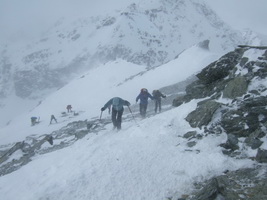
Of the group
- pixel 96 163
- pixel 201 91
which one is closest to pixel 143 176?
pixel 96 163

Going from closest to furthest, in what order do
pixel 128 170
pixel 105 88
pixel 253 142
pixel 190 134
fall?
pixel 253 142, pixel 128 170, pixel 190 134, pixel 105 88

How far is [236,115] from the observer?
10.6 meters

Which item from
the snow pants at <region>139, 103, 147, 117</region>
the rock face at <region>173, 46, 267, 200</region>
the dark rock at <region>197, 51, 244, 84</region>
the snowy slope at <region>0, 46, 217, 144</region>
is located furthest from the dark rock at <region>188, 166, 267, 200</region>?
the snowy slope at <region>0, 46, 217, 144</region>

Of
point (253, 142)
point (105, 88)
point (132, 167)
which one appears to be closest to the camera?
point (253, 142)

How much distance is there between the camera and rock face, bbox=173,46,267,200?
7.61m

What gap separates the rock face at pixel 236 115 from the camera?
7.61 metres

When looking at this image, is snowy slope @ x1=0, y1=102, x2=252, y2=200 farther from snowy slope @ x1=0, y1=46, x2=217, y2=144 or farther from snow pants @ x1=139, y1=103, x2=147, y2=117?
snowy slope @ x1=0, y1=46, x2=217, y2=144

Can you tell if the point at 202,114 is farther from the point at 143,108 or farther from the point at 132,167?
the point at 143,108

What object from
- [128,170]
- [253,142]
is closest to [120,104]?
[128,170]

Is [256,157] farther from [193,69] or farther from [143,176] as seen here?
[193,69]

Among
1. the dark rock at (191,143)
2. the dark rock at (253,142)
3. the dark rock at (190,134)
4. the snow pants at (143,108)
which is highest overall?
the snow pants at (143,108)

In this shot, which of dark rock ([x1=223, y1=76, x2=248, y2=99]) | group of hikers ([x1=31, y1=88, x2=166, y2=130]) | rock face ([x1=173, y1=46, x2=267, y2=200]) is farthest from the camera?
group of hikers ([x1=31, y1=88, x2=166, y2=130])

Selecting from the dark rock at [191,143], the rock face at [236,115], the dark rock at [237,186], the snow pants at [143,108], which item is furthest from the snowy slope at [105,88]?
the dark rock at [237,186]

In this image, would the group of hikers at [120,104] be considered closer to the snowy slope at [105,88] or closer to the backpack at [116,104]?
the backpack at [116,104]
